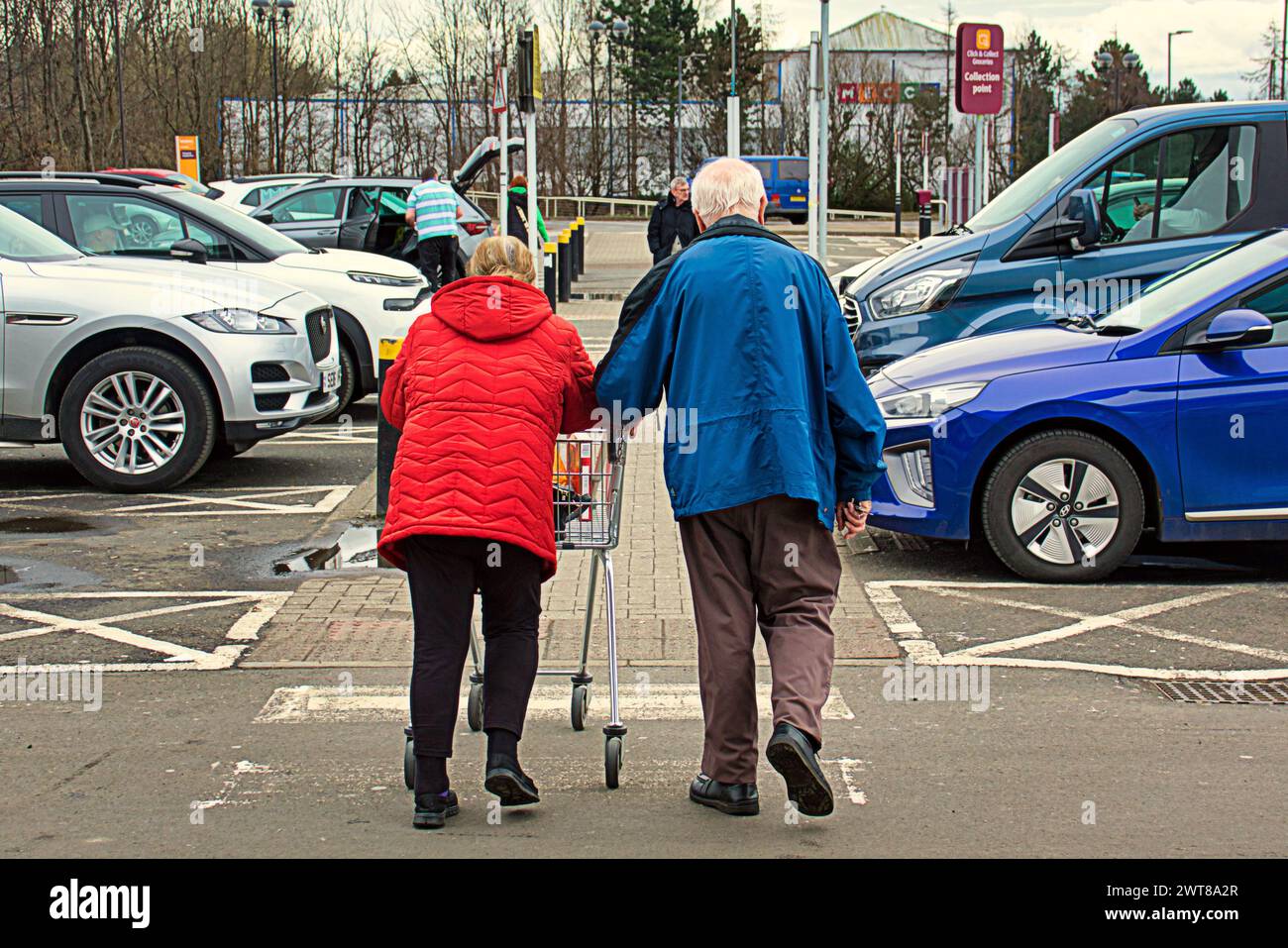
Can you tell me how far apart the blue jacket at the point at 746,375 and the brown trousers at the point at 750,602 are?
10 centimetres

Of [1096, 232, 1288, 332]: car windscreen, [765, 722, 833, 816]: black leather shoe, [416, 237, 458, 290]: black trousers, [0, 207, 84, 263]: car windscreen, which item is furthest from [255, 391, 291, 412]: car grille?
[416, 237, 458, 290]: black trousers

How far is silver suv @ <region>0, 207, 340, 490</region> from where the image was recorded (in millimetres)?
9930

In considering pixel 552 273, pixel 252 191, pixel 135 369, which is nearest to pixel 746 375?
pixel 135 369

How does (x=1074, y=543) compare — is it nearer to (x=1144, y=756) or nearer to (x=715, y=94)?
(x=1144, y=756)

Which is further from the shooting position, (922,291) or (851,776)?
(922,291)

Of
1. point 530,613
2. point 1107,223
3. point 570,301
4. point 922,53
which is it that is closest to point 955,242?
point 1107,223

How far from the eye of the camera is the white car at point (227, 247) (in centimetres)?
1136

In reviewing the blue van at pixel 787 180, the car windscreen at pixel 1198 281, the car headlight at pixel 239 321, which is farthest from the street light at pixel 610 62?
the car windscreen at pixel 1198 281

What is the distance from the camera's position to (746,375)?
447 centimetres

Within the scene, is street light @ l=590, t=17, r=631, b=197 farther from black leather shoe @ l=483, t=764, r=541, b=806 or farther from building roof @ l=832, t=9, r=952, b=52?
black leather shoe @ l=483, t=764, r=541, b=806

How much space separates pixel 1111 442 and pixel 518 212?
1468 centimetres

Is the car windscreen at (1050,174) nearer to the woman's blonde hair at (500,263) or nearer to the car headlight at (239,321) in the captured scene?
the car headlight at (239,321)

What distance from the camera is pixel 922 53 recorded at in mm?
93188

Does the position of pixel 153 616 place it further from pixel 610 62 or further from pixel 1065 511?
pixel 610 62
